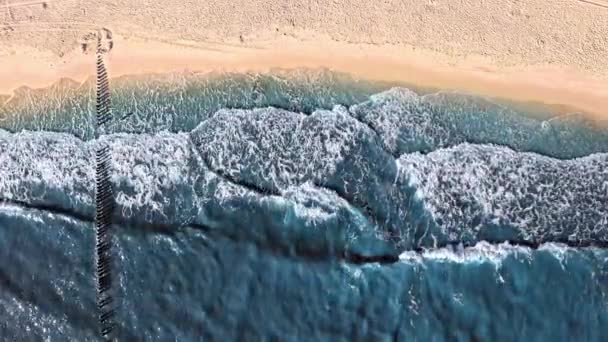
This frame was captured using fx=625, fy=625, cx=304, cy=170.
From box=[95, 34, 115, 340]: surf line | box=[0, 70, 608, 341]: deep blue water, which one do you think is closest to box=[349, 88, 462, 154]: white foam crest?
box=[0, 70, 608, 341]: deep blue water

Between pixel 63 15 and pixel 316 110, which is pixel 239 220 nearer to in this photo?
pixel 316 110

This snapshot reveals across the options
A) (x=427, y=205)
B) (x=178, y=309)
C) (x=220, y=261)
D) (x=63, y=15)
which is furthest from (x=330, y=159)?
(x=63, y=15)

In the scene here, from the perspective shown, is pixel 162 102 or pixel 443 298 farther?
A: pixel 162 102

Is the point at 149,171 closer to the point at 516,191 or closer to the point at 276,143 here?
the point at 276,143

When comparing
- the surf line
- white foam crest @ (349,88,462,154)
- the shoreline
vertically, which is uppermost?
the shoreline

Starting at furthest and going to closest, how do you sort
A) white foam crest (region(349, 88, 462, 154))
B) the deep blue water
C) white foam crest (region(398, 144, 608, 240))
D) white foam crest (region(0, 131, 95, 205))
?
white foam crest (region(0, 131, 95, 205)) < white foam crest (region(349, 88, 462, 154)) < white foam crest (region(398, 144, 608, 240)) < the deep blue water

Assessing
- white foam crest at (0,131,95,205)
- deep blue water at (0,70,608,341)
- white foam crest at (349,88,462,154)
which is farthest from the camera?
white foam crest at (0,131,95,205)

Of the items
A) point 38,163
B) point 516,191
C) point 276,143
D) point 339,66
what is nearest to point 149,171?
point 38,163

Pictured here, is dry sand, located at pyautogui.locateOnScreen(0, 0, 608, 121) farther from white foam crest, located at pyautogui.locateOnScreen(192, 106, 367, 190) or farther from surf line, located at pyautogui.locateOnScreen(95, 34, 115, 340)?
white foam crest, located at pyautogui.locateOnScreen(192, 106, 367, 190)
